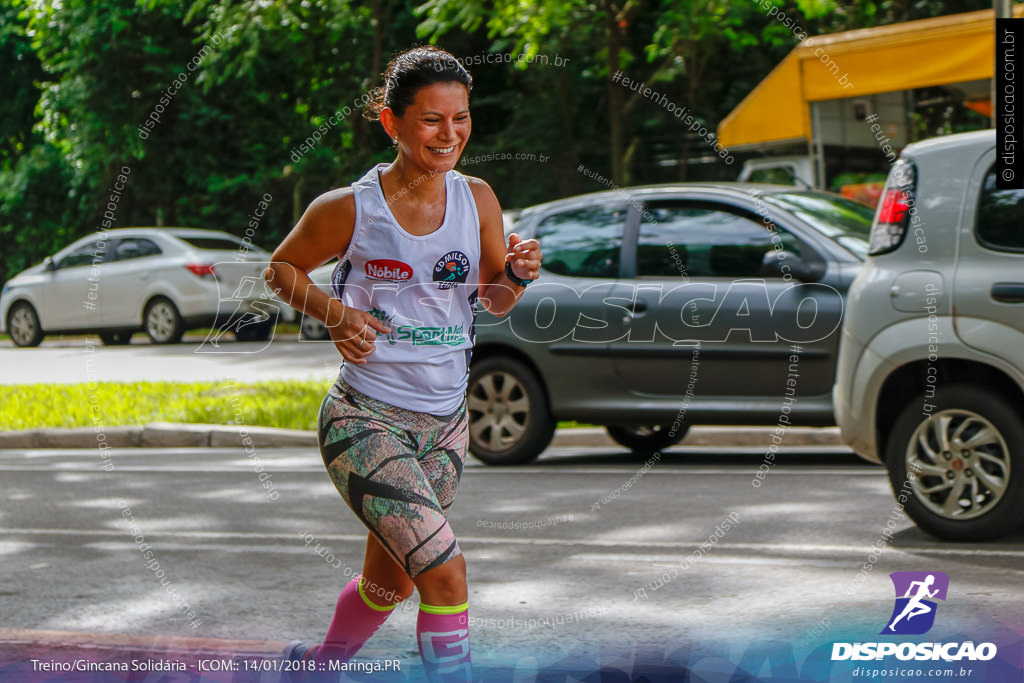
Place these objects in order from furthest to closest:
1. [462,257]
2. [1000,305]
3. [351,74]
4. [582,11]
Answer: [351,74] → [582,11] → [1000,305] → [462,257]

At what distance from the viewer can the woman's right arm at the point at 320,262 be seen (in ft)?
10.2

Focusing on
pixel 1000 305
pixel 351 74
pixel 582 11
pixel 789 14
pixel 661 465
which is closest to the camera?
pixel 1000 305

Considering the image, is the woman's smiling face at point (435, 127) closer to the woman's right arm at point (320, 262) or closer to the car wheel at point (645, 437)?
the woman's right arm at point (320, 262)

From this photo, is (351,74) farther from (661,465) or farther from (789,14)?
(661,465)

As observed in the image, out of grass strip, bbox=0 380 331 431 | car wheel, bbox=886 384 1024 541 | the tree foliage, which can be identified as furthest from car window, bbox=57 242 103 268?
car wheel, bbox=886 384 1024 541

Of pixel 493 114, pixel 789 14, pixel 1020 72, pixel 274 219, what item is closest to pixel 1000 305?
pixel 1020 72

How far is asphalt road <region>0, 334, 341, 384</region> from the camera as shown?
14984 millimetres

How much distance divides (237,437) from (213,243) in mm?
9668

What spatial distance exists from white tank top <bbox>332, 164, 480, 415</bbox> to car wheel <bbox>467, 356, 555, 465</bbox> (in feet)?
17.4

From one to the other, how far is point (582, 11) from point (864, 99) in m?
4.35

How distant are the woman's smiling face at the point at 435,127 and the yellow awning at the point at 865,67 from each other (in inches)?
424

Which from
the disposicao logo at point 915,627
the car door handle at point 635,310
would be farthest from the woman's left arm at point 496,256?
the car door handle at point 635,310

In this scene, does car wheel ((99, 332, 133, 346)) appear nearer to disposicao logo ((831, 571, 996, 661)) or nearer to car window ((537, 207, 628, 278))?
car window ((537, 207, 628, 278))

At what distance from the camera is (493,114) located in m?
24.2
